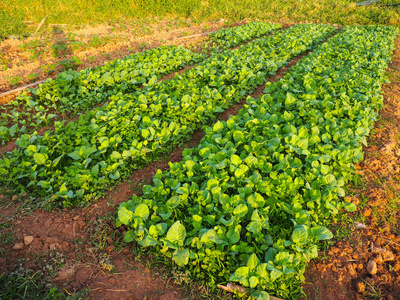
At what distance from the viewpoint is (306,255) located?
2441 millimetres

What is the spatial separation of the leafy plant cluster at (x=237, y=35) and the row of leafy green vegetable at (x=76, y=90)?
11.6ft

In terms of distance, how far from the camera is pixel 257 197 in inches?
111

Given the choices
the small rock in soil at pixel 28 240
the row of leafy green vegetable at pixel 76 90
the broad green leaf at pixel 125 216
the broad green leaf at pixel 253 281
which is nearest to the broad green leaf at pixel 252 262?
the broad green leaf at pixel 253 281

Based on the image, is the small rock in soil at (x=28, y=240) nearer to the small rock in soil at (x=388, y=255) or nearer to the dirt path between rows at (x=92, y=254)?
the dirt path between rows at (x=92, y=254)

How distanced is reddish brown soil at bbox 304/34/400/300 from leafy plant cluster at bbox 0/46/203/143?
5311 millimetres

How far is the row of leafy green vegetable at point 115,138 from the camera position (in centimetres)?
352

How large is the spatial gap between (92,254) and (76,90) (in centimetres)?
475

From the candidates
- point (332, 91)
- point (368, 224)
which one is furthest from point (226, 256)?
point (332, 91)

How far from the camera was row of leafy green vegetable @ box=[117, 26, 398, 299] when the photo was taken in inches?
96.6

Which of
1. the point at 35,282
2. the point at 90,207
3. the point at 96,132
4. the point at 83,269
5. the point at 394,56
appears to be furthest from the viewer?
the point at 394,56

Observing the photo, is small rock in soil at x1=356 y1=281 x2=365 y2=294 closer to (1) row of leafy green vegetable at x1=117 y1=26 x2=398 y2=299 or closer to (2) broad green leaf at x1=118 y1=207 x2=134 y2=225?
(1) row of leafy green vegetable at x1=117 y1=26 x2=398 y2=299

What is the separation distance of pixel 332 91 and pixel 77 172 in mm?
5466

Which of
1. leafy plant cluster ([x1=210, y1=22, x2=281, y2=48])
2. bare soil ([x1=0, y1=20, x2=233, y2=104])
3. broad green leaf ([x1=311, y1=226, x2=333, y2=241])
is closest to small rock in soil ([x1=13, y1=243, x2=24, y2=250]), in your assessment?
broad green leaf ([x1=311, y1=226, x2=333, y2=241])

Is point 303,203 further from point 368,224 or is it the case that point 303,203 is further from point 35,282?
point 35,282
